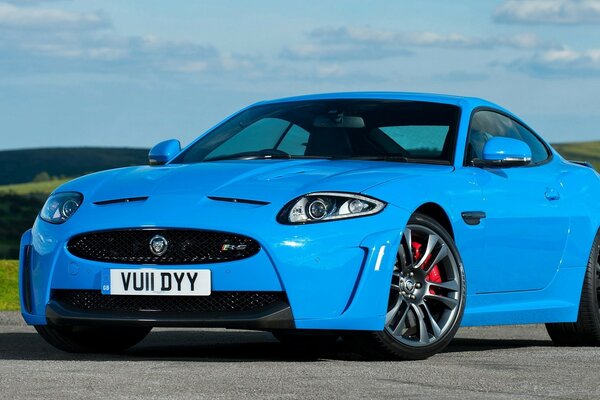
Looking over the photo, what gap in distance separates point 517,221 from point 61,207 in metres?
2.67

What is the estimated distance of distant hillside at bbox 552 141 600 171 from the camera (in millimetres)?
124669

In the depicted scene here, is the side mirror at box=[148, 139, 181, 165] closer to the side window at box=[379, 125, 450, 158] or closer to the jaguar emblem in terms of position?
the side window at box=[379, 125, 450, 158]

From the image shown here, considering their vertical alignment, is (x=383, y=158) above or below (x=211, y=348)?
above

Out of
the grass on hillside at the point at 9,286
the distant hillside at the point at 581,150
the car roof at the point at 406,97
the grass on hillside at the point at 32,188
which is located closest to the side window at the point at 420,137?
the car roof at the point at 406,97

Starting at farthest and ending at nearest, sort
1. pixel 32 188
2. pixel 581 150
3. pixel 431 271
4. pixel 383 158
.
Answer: pixel 581 150 → pixel 32 188 → pixel 383 158 → pixel 431 271

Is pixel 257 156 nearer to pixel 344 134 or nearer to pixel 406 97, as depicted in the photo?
pixel 344 134

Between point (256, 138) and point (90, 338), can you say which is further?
point (256, 138)

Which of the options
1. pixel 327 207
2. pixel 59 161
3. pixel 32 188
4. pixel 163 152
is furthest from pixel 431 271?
pixel 59 161

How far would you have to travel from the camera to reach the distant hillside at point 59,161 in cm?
11381

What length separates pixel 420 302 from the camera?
686 centimetres

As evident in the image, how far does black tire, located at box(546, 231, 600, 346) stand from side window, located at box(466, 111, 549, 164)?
0.70 metres

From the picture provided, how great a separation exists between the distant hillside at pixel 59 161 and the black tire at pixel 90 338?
101986mm

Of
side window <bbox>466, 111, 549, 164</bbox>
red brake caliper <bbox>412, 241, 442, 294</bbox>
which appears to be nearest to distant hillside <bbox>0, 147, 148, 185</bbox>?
side window <bbox>466, 111, 549, 164</bbox>

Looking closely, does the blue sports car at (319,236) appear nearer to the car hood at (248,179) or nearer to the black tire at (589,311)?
the car hood at (248,179)
